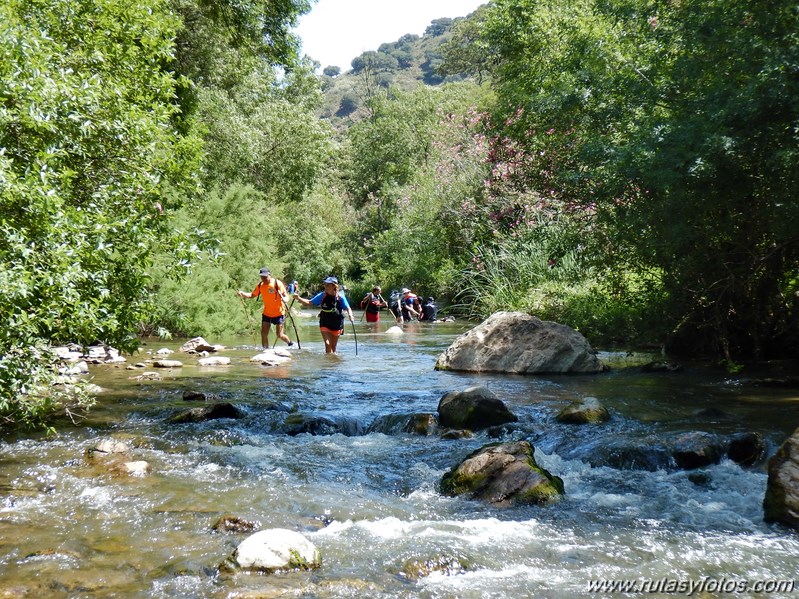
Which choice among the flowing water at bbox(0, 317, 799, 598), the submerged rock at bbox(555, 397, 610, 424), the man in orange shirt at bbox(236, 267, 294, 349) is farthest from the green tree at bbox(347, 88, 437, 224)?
the flowing water at bbox(0, 317, 799, 598)

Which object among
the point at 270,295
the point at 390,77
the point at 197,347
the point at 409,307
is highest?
the point at 390,77

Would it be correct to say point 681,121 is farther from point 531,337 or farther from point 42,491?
point 42,491

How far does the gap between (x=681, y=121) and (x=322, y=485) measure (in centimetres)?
676

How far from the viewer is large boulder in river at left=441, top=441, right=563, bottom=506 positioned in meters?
6.22

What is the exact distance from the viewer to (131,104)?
8227 millimetres

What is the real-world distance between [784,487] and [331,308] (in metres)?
11.5

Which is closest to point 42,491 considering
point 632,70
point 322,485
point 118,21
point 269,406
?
point 322,485

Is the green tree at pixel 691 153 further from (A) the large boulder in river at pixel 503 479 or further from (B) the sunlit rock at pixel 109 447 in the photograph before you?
(B) the sunlit rock at pixel 109 447

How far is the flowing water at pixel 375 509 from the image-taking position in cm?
462

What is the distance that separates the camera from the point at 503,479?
6398mm

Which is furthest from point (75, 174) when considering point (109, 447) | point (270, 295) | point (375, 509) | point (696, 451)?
point (270, 295)

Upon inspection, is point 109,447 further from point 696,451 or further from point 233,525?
point 696,451

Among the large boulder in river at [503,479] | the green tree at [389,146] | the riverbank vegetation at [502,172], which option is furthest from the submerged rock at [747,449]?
the green tree at [389,146]

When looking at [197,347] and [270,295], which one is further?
[197,347]
